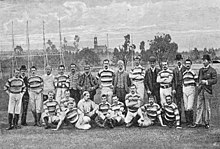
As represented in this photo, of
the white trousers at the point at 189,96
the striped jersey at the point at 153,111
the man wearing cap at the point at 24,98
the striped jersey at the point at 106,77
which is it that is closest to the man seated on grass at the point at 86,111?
the striped jersey at the point at 106,77

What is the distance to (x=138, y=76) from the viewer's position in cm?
648

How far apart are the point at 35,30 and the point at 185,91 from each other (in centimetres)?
353

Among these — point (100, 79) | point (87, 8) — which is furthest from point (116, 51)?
Answer: point (87, 8)

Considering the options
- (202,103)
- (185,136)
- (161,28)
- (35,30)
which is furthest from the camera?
(35,30)

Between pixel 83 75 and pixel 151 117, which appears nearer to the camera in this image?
pixel 151 117

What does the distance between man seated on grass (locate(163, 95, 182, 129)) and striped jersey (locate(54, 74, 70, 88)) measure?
2144 millimetres

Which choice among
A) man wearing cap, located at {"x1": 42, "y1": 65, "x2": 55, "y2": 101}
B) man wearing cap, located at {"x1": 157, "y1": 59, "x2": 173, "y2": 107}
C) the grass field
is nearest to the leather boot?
the grass field

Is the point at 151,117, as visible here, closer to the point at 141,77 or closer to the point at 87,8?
the point at 141,77

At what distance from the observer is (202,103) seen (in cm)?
599

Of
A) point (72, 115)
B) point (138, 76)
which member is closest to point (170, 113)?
point (138, 76)

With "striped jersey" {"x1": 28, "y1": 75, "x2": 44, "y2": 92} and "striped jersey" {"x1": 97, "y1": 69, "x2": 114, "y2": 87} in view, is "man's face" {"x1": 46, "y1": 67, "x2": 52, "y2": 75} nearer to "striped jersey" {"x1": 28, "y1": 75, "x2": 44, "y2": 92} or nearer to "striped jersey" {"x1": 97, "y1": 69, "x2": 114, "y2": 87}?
"striped jersey" {"x1": 28, "y1": 75, "x2": 44, "y2": 92}

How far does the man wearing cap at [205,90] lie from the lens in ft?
19.2

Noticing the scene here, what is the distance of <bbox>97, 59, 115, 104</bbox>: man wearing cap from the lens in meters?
6.55

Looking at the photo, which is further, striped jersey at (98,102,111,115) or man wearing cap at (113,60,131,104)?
man wearing cap at (113,60,131,104)
